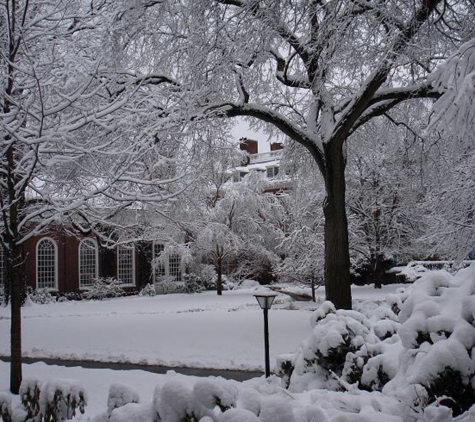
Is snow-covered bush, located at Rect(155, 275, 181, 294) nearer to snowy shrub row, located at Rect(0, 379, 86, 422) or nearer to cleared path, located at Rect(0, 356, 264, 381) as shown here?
cleared path, located at Rect(0, 356, 264, 381)

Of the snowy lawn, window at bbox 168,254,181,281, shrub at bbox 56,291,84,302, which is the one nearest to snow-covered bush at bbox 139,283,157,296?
window at bbox 168,254,181,281

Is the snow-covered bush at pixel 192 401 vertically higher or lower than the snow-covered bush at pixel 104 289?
higher

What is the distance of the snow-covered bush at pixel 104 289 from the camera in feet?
88.2

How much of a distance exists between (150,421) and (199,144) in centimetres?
1020

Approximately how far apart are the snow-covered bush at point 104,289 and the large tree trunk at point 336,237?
18244 millimetres

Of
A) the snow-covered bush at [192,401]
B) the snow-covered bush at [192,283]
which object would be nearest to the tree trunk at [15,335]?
the snow-covered bush at [192,401]

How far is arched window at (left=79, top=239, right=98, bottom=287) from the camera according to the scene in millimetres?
28859

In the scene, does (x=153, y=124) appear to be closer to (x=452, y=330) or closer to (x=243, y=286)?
(x=452, y=330)

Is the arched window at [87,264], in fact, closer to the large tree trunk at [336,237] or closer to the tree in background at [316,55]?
the tree in background at [316,55]

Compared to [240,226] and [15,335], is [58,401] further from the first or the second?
[240,226]

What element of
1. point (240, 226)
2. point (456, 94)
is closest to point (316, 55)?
point (456, 94)

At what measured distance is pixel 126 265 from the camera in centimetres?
3088

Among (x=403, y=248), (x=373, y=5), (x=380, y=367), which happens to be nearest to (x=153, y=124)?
(x=373, y=5)

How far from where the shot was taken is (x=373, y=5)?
7000mm
